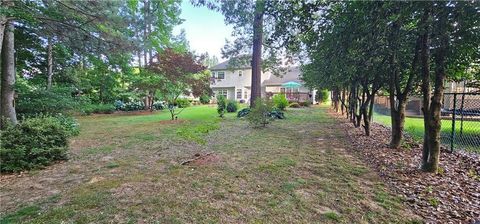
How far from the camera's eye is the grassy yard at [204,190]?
2.74 meters

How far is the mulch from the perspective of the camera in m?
2.91

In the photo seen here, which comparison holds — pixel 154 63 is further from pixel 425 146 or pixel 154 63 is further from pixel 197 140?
pixel 425 146

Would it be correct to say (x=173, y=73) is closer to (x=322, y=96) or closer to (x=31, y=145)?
(x=31, y=145)

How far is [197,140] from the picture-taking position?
7.32m

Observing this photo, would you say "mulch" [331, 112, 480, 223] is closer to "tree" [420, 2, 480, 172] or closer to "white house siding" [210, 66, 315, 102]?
"tree" [420, 2, 480, 172]

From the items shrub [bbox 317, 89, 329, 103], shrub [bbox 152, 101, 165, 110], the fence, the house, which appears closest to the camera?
the fence

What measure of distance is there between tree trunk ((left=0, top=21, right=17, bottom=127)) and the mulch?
30.6 ft

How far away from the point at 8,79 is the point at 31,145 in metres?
4.14

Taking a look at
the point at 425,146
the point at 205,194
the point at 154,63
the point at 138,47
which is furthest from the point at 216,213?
the point at 154,63

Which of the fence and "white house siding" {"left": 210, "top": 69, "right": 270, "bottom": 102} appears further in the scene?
"white house siding" {"left": 210, "top": 69, "right": 270, "bottom": 102}

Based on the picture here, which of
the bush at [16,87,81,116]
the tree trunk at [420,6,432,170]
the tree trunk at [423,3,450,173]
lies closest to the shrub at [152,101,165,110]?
the bush at [16,87,81,116]

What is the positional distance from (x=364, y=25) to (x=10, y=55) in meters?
9.34

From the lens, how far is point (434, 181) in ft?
12.5

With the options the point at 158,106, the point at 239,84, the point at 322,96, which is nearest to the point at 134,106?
the point at 158,106
